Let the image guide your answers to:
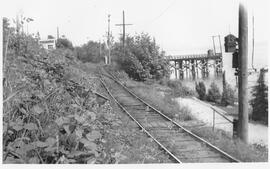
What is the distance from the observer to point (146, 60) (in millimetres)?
13570

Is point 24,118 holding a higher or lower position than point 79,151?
higher

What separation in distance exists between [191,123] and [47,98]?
6083 mm

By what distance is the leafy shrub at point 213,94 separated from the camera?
55.5ft

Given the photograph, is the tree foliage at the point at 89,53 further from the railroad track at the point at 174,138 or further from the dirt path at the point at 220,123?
the railroad track at the point at 174,138

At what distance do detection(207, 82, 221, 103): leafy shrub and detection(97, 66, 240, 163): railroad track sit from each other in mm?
6239

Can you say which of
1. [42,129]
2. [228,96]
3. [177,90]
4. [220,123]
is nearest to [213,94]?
[228,96]

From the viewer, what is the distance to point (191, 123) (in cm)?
937

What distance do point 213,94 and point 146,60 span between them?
5602 millimetres

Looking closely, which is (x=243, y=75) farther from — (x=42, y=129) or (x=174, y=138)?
(x=42, y=129)

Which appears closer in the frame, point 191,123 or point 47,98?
point 47,98

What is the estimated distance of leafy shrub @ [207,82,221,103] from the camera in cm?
1692

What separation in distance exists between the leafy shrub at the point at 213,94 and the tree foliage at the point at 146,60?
4.59 m

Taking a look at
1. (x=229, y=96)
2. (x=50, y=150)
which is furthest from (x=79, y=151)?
(x=229, y=96)

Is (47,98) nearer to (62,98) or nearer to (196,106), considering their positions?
(62,98)
